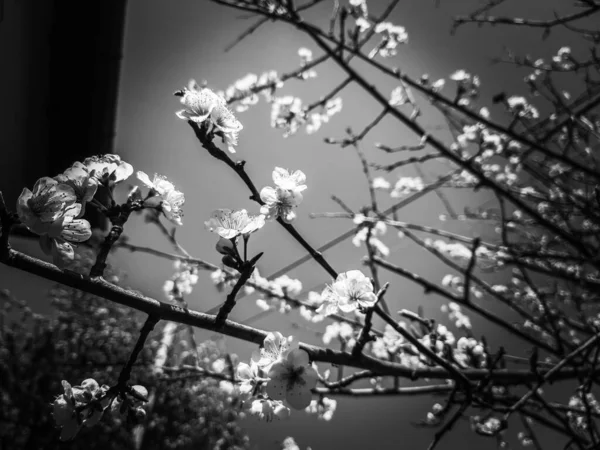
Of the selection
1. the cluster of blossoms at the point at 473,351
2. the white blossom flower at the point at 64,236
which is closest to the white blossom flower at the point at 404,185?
the cluster of blossoms at the point at 473,351

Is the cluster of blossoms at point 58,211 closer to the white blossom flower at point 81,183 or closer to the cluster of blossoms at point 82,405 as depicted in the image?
the white blossom flower at point 81,183

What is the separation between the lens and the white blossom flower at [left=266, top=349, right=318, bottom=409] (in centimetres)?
94

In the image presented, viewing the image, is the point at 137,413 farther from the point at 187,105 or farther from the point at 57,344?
the point at 57,344

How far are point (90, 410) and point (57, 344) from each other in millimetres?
4085

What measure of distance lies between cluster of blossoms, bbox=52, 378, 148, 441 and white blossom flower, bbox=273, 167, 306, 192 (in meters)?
0.65

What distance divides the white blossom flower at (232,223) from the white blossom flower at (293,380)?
0.33 metres

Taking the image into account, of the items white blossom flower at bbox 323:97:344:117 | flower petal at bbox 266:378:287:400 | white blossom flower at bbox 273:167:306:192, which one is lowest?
flower petal at bbox 266:378:287:400

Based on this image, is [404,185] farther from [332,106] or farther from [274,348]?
[274,348]

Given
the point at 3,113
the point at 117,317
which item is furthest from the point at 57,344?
the point at 3,113

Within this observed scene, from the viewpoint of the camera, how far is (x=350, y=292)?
1.06 meters

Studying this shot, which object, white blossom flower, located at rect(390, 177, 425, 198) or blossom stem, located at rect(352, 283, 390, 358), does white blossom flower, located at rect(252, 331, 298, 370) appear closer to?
blossom stem, located at rect(352, 283, 390, 358)

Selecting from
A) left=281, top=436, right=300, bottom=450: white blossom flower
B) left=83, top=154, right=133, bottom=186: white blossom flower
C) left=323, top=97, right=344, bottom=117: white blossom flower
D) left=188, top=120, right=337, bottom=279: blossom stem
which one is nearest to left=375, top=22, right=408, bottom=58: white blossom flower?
left=323, top=97, right=344, bottom=117: white blossom flower

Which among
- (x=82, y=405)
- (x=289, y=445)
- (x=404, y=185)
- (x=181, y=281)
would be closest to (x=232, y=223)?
(x=82, y=405)

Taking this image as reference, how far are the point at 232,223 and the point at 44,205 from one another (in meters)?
0.40
